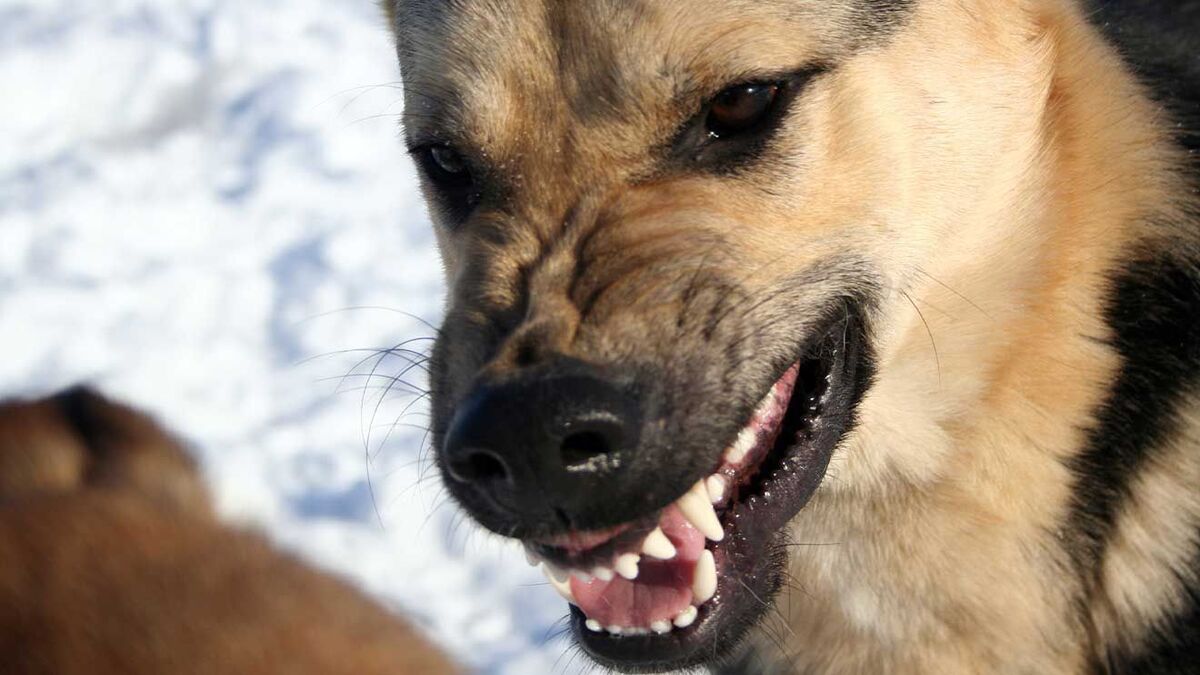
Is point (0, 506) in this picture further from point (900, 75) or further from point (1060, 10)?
point (1060, 10)

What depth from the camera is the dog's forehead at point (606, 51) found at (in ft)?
7.27

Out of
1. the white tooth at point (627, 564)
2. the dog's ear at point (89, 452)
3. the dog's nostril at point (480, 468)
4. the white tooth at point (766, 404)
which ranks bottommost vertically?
the dog's ear at point (89, 452)

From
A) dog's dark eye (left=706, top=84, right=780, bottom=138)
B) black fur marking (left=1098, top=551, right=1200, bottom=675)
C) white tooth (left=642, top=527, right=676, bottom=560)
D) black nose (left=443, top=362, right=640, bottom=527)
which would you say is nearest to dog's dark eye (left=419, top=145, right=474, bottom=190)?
dog's dark eye (left=706, top=84, right=780, bottom=138)

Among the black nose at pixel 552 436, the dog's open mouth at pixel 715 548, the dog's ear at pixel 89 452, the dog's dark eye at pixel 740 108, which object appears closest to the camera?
the black nose at pixel 552 436

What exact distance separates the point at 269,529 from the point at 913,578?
1455 millimetres

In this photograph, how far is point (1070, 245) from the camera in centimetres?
245

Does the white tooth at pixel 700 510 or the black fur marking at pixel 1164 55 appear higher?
the black fur marking at pixel 1164 55

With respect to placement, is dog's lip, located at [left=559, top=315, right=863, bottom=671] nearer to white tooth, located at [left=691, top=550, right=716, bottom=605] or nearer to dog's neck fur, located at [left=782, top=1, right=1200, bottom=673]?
white tooth, located at [left=691, top=550, right=716, bottom=605]

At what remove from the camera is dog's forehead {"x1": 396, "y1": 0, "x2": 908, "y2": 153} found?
2217 mm

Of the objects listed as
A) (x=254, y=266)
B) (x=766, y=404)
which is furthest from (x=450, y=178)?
(x=254, y=266)

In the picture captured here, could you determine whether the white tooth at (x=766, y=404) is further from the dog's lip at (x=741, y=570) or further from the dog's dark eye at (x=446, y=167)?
the dog's dark eye at (x=446, y=167)

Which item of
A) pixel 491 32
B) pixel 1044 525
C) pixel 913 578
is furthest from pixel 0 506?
pixel 1044 525

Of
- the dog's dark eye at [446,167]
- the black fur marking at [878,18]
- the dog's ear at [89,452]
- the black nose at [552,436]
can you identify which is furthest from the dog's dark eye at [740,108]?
the dog's ear at [89,452]

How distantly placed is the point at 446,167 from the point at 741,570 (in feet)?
3.27
